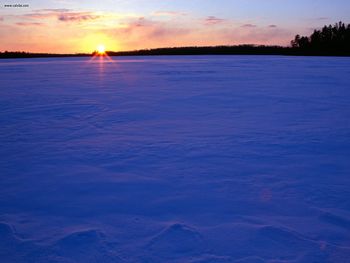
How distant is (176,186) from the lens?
9.98 ft

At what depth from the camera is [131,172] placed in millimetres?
3379

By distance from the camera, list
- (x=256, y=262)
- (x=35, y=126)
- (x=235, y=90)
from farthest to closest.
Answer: (x=235, y=90) → (x=35, y=126) → (x=256, y=262)

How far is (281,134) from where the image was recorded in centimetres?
460

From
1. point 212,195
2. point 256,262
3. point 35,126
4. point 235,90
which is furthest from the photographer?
point 235,90

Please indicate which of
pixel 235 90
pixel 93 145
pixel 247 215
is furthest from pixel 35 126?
pixel 235 90

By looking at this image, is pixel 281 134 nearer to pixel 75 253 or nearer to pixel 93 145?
pixel 93 145

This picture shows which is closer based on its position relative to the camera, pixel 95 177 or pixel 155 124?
pixel 95 177

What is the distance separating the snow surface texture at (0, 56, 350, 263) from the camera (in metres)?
2.14

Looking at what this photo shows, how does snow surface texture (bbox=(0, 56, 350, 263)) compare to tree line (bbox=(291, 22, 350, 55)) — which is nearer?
snow surface texture (bbox=(0, 56, 350, 263))

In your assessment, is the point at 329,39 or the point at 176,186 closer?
the point at 176,186

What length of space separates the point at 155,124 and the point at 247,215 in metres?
3.00

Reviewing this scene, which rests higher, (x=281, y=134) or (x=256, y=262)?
(x=281, y=134)

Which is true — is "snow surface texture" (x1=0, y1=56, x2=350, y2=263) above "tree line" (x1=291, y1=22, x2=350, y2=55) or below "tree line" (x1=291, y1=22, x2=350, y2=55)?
below

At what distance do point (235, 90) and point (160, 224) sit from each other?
6.99 meters
